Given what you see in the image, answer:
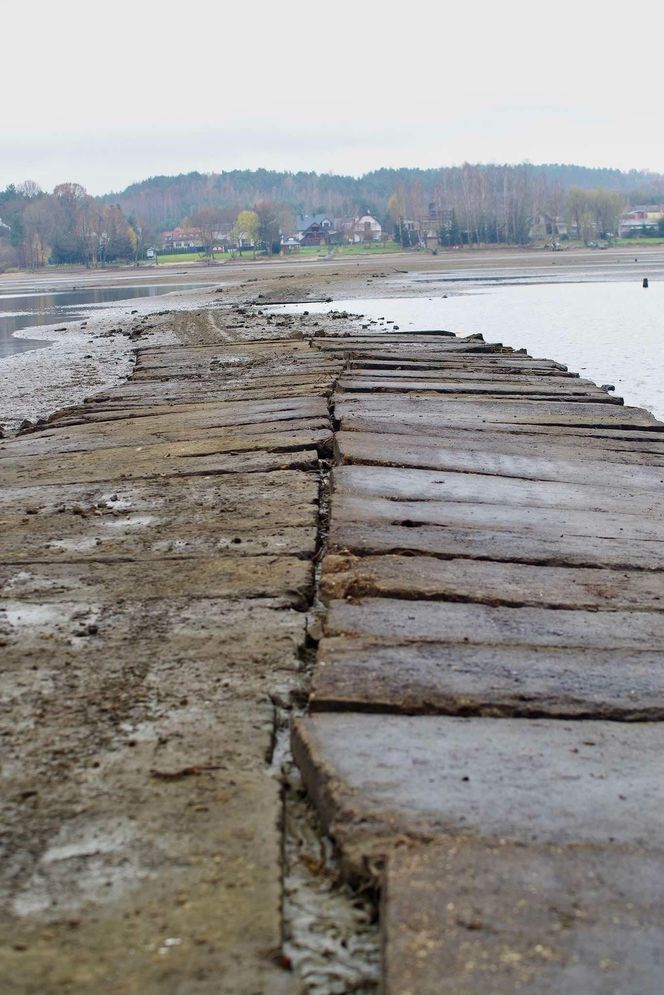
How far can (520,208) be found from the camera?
360 ft

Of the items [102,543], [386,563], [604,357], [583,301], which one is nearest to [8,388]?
[604,357]

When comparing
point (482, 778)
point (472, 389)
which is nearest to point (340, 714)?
point (482, 778)

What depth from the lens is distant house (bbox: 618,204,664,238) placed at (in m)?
115

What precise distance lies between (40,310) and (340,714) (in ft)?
128

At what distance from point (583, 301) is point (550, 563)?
29900mm

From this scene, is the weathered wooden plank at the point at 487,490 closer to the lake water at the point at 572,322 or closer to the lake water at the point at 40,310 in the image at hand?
the lake water at the point at 572,322

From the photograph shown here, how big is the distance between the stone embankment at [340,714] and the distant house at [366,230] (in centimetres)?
12900

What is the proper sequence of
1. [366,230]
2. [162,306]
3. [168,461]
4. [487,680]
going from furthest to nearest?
[366,230] < [162,306] < [168,461] < [487,680]

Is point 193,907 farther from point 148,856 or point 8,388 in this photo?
point 8,388

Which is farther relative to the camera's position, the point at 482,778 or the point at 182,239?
the point at 182,239

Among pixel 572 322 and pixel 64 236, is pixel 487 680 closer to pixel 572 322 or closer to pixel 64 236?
pixel 572 322

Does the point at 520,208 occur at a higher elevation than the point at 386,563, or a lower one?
higher

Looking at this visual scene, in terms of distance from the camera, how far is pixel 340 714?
11.6 ft

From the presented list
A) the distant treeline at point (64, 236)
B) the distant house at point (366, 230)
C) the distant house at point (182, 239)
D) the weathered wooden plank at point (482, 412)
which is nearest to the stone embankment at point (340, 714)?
the weathered wooden plank at point (482, 412)
